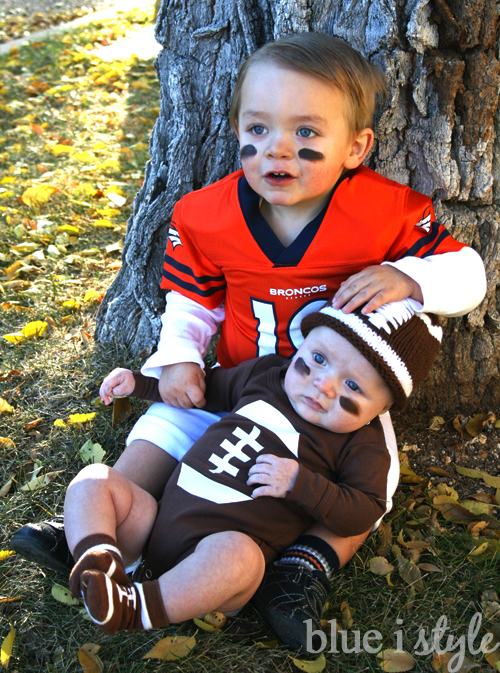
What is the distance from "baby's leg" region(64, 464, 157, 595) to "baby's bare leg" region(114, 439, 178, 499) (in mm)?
201

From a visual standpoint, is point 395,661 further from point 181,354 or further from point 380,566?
point 181,354

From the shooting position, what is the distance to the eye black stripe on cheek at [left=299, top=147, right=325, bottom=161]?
1.88 meters

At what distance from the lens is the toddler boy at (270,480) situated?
1.64 meters

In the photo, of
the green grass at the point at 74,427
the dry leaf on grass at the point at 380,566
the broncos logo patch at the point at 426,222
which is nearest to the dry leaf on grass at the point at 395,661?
the green grass at the point at 74,427

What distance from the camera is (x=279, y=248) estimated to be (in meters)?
2.09

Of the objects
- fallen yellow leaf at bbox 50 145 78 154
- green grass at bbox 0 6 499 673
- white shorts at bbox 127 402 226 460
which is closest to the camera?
green grass at bbox 0 6 499 673

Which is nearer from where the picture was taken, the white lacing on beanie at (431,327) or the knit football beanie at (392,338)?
the knit football beanie at (392,338)

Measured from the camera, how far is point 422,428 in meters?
2.61

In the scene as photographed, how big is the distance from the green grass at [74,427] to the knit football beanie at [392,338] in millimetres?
623

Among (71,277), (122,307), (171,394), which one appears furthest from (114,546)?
(71,277)

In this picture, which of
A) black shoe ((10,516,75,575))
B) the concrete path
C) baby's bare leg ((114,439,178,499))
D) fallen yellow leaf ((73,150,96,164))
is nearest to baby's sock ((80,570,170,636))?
black shoe ((10,516,75,575))

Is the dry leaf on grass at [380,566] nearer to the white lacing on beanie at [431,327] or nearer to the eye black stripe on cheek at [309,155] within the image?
the white lacing on beanie at [431,327]

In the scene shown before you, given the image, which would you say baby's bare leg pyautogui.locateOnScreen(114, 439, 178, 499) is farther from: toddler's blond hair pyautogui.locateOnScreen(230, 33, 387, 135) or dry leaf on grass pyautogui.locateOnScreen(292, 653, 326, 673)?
toddler's blond hair pyautogui.locateOnScreen(230, 33, 387, 135)

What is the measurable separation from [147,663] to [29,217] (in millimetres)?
2943
